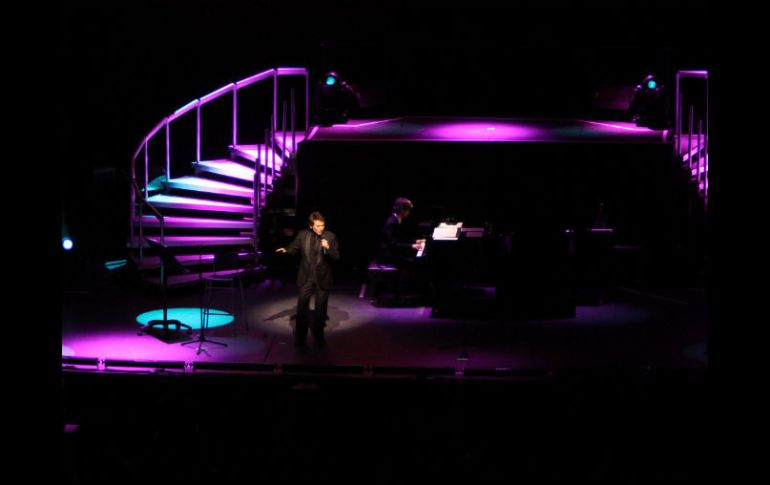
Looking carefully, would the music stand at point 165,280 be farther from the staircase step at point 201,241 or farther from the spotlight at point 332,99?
the spotlight at point 332,99

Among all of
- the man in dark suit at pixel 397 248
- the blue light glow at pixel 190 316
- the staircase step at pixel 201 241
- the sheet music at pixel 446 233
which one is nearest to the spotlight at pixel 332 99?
the staircase step at pixel 201 241

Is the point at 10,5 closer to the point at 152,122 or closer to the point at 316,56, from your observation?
the point at 152,122

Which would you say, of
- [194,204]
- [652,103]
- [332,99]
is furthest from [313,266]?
[652,103]

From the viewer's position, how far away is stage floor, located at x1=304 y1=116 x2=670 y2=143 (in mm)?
10837

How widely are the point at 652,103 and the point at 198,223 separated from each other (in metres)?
7.09

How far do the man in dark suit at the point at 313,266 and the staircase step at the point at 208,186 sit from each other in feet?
13.3

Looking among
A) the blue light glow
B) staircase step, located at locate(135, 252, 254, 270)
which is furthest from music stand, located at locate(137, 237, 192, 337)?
staircase step, located at locate(135, 252, 254, 270)

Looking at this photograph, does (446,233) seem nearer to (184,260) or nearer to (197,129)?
(184,260)

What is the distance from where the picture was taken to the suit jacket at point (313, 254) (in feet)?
22.9

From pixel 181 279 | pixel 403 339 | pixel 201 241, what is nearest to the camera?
pixel 403 339

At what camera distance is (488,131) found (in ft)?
38.1

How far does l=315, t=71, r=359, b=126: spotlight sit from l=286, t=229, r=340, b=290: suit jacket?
5.47 metres

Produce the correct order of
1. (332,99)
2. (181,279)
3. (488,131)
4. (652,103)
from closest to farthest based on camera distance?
(181,279), (488,131), (652,103), (332,99)

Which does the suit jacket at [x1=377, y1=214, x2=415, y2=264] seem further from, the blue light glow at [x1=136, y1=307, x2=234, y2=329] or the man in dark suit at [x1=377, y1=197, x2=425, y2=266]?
the blue light glow at [x1=136, y1=307, x2=234, y2=329]
